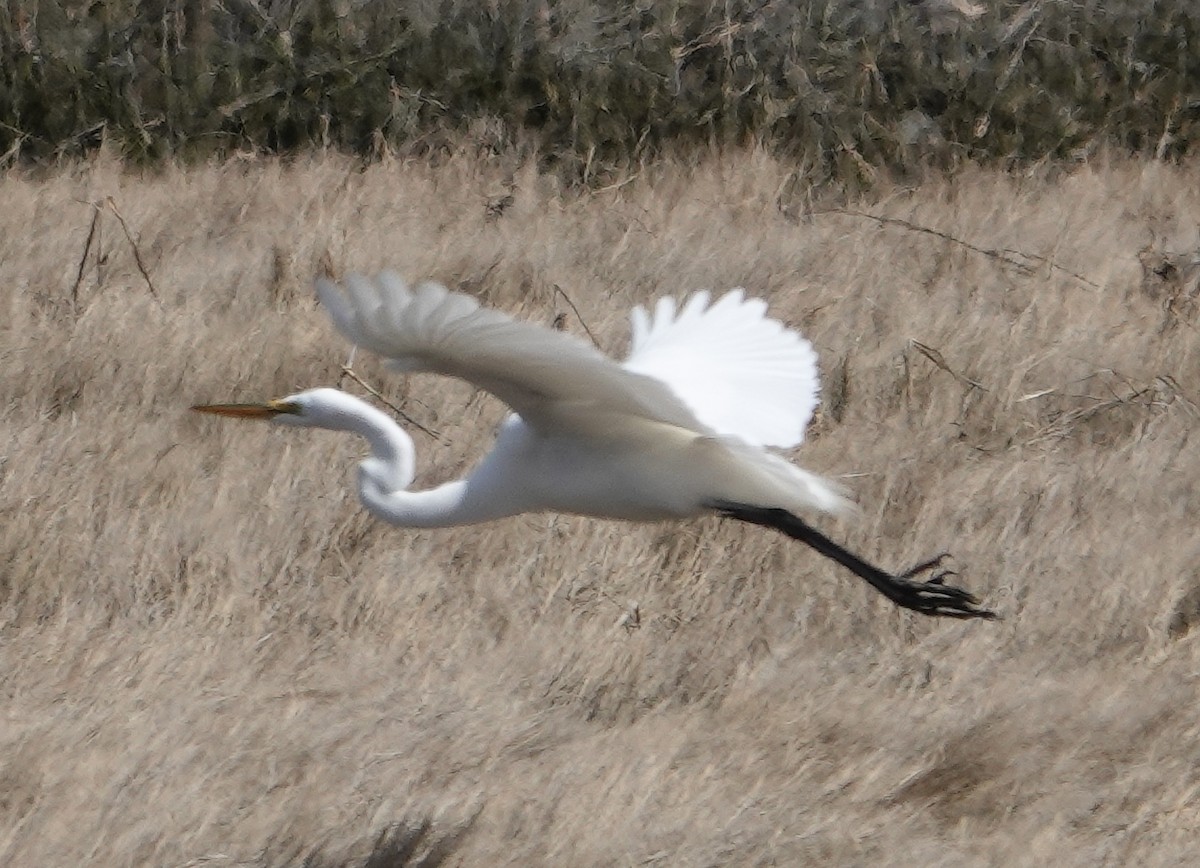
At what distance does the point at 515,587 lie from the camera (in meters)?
4.28

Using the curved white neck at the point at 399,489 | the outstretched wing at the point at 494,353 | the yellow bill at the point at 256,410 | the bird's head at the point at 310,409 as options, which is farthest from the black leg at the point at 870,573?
the yellow bill at the point at 256,410

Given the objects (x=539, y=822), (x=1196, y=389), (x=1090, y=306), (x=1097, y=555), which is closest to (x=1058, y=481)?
(x=1097, y=555)

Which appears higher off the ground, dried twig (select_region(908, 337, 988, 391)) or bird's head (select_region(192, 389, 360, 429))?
bird's head (select_region(192, 389, 360, 429))

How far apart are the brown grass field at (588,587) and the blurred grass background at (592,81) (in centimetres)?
105

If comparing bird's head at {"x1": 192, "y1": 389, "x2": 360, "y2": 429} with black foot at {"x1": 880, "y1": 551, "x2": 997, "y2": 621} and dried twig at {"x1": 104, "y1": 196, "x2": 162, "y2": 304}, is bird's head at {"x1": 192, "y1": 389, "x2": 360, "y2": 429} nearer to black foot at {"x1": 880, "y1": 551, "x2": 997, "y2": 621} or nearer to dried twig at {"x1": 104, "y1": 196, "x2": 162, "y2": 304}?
black foot at {"x1": 880, "y1": 551, "x2": 997, "y2": 621}

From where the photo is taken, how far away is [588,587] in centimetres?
428

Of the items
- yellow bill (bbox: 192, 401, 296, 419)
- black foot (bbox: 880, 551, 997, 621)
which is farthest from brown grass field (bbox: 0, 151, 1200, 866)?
yellow bill (bbox: 192, 401, 296, 419)

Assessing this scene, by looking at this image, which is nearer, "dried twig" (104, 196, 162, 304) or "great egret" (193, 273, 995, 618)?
"great egret" (193, 273, 995, 618)

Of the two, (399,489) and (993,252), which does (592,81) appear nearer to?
(993,252)

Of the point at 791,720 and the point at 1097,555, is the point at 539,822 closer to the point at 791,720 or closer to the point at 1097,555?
the point at 791,720

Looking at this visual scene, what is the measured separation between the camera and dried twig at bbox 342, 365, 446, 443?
4.88 meters

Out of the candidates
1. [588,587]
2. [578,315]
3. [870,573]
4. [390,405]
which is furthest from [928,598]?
[578,315]

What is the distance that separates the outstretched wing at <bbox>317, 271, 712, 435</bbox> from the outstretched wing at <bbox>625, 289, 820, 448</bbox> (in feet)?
0.79

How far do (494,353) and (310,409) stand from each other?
0.65m
